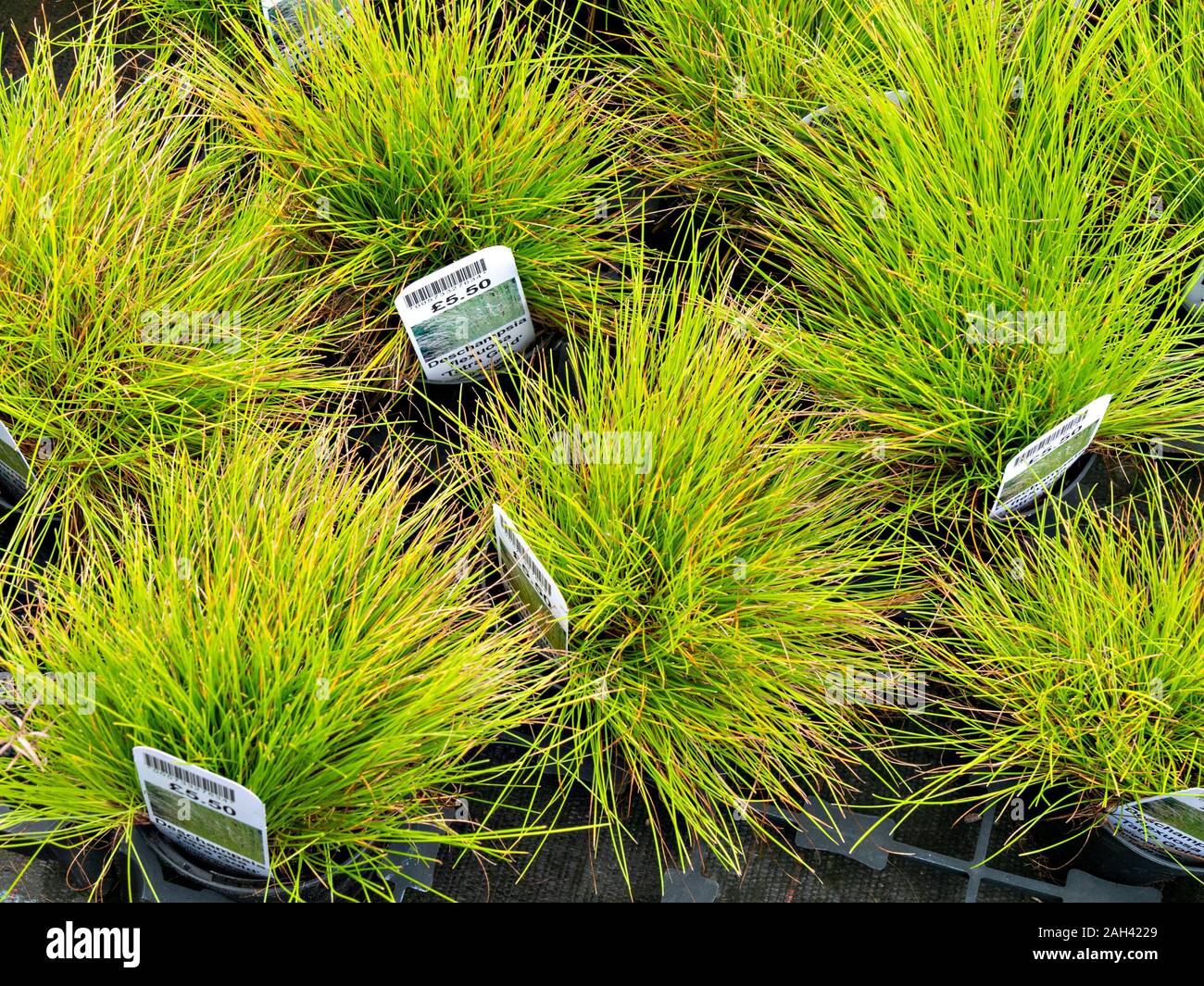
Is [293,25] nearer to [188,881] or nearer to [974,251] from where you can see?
[974,251]

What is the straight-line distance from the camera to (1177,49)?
4.93 ft

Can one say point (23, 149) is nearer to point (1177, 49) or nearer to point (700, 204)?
point (700, 204)

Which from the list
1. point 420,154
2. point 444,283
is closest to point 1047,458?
point 444,283

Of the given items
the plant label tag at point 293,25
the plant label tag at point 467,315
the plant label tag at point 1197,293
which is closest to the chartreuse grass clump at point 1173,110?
the plant label tag at point 1197,293

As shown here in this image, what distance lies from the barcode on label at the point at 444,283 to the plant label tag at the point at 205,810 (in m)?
0.52

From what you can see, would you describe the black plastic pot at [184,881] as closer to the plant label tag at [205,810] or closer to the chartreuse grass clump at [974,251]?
the plant label tag at [205,810]

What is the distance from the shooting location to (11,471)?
121 cm

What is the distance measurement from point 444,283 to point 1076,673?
74 cm

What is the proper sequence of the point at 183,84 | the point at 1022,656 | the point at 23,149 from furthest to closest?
the point at 183,84 < the point at 23,149 < the point at 1022,656

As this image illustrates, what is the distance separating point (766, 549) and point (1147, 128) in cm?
74

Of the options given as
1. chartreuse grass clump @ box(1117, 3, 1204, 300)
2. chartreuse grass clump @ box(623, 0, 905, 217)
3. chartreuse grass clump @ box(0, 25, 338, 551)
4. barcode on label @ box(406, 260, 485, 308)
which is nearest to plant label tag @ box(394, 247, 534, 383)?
barcode on label @ box(406, 260, 485, 308)

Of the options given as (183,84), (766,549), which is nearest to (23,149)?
(183,84)

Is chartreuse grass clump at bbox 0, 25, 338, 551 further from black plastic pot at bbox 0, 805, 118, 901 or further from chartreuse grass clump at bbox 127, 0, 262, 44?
black plastic pot at bbox 0, 805, 118, 901

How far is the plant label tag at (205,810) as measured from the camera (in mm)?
934
